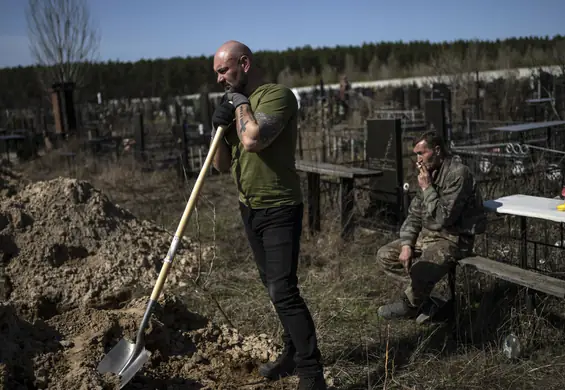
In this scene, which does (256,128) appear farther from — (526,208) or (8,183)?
(8,183)

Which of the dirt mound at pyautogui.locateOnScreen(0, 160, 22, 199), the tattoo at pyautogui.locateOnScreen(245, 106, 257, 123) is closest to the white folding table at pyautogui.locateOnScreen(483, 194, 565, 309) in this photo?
the tattoo at pyautogui.locateOnScreen(245, 106, 257, 123)

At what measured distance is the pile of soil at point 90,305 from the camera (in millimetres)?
3281

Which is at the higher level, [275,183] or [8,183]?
[275,183]

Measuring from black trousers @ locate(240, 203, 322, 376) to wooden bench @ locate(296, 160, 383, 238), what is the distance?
340 cm

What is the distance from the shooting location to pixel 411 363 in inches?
149

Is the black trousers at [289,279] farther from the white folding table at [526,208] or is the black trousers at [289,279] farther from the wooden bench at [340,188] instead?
the wooden bench at [340,188]

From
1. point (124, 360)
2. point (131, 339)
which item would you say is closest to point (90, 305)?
point (131, 339)

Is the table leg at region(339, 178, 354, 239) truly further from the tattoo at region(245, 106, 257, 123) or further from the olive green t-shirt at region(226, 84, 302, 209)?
the tattoo at region(245, 106, 257, 123)

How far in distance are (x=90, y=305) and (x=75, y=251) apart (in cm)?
83

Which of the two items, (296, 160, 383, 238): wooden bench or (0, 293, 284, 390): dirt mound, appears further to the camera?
(296, 160, 383, 238): wooden bench

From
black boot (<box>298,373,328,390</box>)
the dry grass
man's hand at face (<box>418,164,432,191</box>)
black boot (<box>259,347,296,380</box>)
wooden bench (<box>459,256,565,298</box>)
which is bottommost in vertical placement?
the dry grass

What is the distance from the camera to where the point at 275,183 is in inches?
127

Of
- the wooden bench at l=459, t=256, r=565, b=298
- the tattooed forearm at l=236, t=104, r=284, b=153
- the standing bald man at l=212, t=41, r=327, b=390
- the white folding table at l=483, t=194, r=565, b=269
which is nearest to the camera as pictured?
the tattooed forearm at l=236, t=104, r=284, b=153

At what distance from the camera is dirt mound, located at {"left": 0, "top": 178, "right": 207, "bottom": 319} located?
5.47 metres
